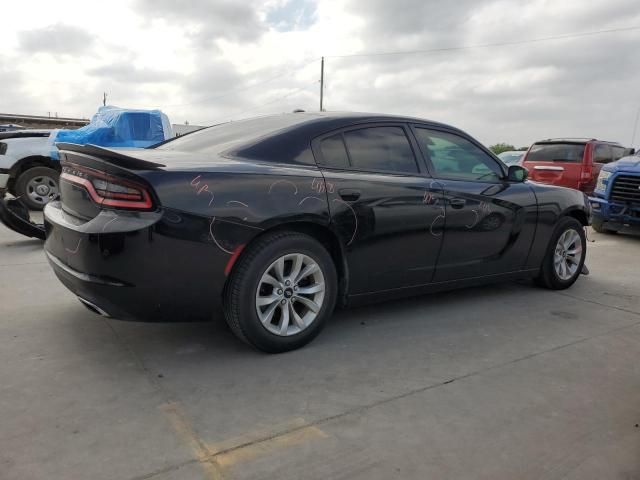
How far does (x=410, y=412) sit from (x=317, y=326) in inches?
36.8

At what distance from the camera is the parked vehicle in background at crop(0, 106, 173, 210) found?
8969mm

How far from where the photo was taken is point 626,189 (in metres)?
7.97

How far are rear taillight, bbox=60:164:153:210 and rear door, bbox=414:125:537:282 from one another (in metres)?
2.12

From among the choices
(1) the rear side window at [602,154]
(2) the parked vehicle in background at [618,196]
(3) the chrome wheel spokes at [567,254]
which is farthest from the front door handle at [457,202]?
(1) the rear side window at [602,154]

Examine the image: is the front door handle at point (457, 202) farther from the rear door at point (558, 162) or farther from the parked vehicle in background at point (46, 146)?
the rear door at point (558, 162)

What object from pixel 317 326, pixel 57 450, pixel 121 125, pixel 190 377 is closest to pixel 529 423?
pixel 317 326

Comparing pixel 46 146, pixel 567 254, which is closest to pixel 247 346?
pixel 567 254

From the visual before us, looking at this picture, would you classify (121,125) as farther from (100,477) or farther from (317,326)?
(100,477)

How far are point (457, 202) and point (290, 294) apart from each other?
5.08ft

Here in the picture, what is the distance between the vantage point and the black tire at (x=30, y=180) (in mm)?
8992

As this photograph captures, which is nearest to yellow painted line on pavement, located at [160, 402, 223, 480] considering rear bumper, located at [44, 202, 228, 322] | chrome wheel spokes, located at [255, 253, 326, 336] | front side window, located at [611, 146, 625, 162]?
rear bumper, located at [44, 202, 228, 322]

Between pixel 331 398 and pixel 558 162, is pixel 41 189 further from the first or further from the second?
pixel 558 162

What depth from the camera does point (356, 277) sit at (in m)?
3.47

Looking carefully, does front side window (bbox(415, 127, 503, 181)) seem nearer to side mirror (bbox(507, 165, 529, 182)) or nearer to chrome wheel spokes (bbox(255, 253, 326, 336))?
side mirror (bbox(507, 165, 529, 182))
